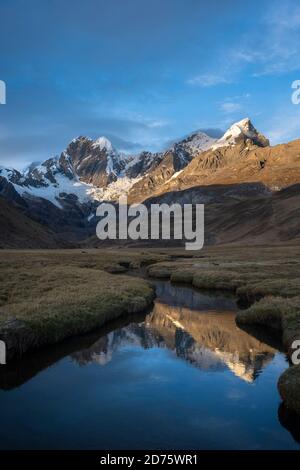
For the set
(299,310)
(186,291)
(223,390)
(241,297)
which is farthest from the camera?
(186,291)

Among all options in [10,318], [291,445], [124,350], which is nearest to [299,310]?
[124,350]

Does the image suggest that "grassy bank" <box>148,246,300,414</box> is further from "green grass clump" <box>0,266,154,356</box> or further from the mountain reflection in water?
"green grass clump" <box>0,266,154,356</box>

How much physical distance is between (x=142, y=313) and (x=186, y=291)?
1664cm

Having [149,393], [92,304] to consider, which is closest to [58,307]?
[92,304]

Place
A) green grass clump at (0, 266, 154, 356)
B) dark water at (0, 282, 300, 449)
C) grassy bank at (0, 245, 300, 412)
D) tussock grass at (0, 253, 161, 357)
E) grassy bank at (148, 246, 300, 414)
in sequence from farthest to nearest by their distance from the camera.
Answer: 1. tussock grass at (0, 253, 161, 357)
2. green grass clump at (0, 266, 154, 356)
3. grassy bank at (0, 245, 300, 412)
4. grassy bank at (148, 246, 300, 414)
5. dark water at (0, 282, 300, 449)

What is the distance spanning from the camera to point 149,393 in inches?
851

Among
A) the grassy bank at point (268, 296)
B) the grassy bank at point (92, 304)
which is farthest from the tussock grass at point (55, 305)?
the grassy bank at point (268, 296)

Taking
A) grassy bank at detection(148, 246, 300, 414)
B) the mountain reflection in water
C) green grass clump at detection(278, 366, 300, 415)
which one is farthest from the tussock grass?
green grass clump at detection(278, 366, 300, 415)

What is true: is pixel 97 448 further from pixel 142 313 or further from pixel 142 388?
pixel 142 313

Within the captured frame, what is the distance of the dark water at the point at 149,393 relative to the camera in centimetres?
1688

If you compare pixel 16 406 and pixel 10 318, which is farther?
pixel 10 318

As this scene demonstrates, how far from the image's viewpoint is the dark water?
664 inches

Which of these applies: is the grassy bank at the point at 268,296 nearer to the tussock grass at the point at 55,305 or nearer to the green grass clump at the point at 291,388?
the green grass clump at the point at 291,388

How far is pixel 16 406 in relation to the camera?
19.7 m
